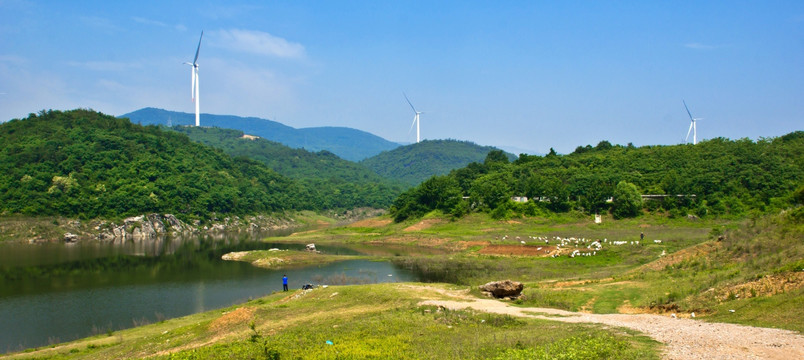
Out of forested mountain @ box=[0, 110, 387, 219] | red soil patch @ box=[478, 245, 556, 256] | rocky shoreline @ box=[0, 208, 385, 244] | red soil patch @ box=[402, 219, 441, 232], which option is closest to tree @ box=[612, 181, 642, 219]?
red soil patch @ box=[478, 245, 556, 256]

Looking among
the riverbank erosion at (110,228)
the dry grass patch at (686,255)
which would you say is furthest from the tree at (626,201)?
the riverbank erosion at (110,228)

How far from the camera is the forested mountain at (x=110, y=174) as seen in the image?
102 meters

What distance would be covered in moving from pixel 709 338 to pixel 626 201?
7167cm

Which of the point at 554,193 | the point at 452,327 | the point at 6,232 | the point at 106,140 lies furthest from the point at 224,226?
the point at 452,327

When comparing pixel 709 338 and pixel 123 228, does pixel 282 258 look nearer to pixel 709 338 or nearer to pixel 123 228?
pixel 123 228

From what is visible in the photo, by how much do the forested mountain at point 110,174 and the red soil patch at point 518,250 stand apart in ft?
251

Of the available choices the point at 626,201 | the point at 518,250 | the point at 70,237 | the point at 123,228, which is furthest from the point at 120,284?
the point at 626,201

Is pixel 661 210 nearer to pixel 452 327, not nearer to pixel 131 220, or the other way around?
pixel 452 327

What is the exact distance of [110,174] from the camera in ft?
381

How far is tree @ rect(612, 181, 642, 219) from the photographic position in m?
82.6

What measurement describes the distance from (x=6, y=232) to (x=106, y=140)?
4232 centimetres

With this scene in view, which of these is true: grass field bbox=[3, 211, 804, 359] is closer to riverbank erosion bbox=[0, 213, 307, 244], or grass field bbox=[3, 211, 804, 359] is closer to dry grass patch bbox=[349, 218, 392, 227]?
dry grass patch bbox=[349, 218, 392, 227]

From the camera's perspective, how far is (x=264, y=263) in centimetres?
6269

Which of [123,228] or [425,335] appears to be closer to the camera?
[425,335]
